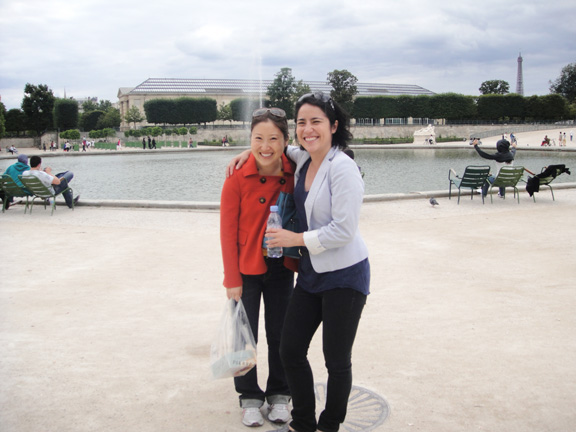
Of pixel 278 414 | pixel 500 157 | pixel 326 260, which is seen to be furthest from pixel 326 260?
pixel 500 157

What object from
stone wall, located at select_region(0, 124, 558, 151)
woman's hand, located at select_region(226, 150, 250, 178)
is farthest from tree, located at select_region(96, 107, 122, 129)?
woman's hand, located at select_region(226, 150, 250, 178)

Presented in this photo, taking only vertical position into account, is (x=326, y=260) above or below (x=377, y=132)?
below

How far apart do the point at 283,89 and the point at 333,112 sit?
6353 cm

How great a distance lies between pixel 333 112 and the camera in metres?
2.59

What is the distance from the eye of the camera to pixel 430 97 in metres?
72.4

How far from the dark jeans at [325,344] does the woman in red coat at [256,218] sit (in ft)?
0.89

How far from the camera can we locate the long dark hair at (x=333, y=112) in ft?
8.36

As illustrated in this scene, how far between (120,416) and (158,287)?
245 cm

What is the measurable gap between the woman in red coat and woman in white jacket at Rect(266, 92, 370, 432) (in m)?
0.19

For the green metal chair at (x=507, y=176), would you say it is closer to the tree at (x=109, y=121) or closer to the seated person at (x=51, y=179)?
the seated person at (x=51, y=179)

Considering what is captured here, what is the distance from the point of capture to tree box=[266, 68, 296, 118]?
6419 centimetres

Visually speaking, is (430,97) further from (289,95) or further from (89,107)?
(89,107)

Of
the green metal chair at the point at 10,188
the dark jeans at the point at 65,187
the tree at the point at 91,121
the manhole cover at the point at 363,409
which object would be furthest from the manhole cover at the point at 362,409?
the tree at the point at 91,121

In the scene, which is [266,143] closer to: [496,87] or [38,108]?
[38,108]
